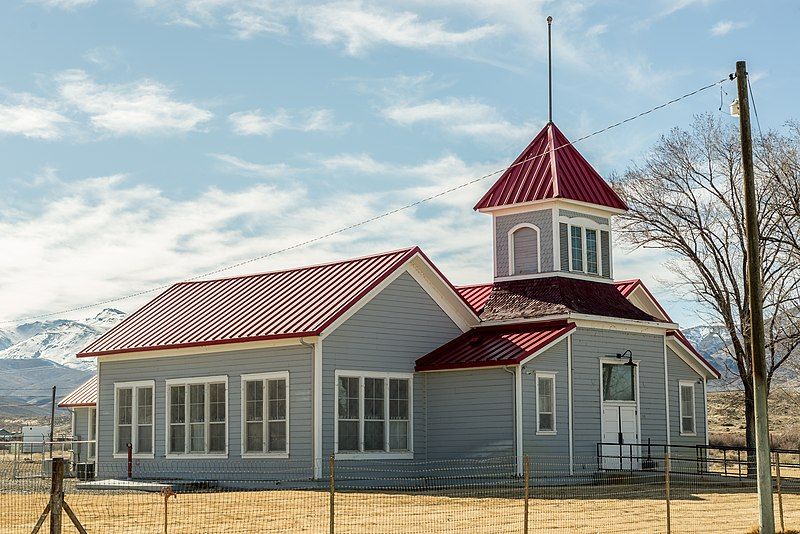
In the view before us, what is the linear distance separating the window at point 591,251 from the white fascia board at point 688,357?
11.5 ft

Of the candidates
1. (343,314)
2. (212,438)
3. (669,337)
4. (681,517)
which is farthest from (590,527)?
(669,337)

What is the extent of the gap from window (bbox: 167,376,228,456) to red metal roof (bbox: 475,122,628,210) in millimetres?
10179

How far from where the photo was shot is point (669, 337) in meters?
41.0

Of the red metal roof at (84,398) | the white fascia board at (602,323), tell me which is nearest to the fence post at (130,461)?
the white fascia board at (602,323)

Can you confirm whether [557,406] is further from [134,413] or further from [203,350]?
[134,413]

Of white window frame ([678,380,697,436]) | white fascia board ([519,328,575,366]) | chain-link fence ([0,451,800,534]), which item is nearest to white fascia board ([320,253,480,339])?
white fascia board ([519,328,575,366])

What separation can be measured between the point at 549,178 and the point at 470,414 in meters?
8.43

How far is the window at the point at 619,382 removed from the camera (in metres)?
36.8

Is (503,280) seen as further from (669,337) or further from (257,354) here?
(257,354)

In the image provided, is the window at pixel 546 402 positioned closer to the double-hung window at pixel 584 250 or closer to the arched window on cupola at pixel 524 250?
the arched window on cupola at pixel 524 250

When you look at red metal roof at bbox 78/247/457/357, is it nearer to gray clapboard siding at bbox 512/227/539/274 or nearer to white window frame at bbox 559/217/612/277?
gray clapboard siding at bbox 512/227/539/274

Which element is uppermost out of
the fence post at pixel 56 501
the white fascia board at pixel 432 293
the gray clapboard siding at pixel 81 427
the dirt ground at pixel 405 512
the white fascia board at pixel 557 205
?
the white fascia board at pixel 557 205

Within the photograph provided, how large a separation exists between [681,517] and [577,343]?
9.39 m

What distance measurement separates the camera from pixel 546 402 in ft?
114
